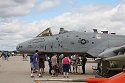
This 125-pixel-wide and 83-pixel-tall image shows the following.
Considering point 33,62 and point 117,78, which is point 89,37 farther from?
point 117,78

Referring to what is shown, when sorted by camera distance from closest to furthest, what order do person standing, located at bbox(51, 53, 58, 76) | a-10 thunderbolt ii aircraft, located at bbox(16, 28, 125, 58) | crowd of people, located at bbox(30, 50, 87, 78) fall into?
1. crowd of people, located at bbox(30, 50, 87, 78)
2. person standing, located at bbox(51, 53, 58, 76)
3. a-10 thunderbolt ii aircraft, located at bbox(16, 28, 125, 58)

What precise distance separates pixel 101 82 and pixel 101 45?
16.4 metres

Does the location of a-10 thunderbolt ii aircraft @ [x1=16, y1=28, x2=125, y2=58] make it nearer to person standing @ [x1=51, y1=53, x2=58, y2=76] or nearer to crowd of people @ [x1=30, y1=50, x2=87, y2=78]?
crowd of people @ [x1=30, y1=50, x2=87, y2=78]

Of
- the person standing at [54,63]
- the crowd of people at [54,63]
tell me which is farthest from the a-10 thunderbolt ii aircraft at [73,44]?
the person standing at [54,63]

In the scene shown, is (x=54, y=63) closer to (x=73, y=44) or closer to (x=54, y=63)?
(x=54, y=63)

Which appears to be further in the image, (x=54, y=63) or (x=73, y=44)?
(x=73, y=44)

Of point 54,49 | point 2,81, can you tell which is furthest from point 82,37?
point 2,81

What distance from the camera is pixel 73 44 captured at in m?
21.9

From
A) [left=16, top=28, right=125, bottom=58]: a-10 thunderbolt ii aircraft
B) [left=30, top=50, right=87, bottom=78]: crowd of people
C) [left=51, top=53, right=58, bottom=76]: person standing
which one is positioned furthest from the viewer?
[left=16, top=28, right=125, bottom=58]: a-10 thunderbolt ii aircraft

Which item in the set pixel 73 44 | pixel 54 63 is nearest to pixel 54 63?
A: pixel 54 63

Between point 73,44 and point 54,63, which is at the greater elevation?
point 73,44

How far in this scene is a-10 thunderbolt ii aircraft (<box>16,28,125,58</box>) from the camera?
2175cm

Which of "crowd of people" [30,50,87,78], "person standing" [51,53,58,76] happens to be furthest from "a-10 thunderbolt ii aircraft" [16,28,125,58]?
"person standing" [51,53,58,76]

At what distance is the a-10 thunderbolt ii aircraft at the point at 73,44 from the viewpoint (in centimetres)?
2175
